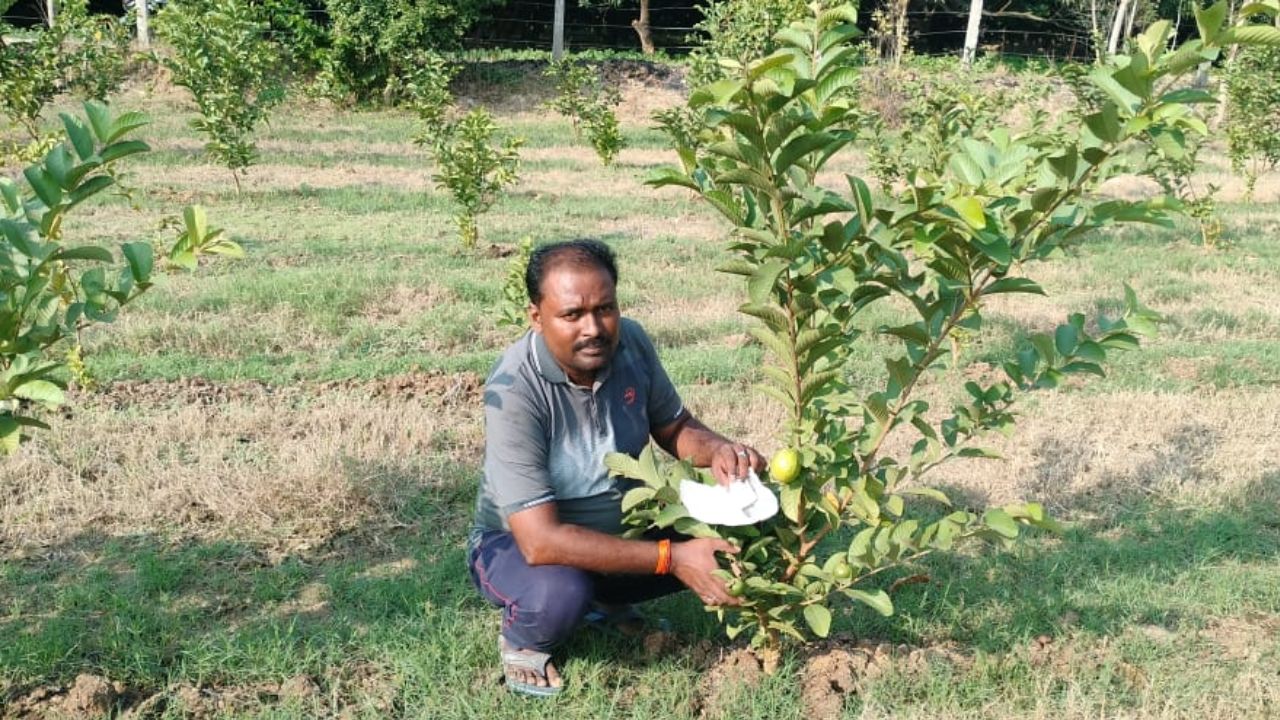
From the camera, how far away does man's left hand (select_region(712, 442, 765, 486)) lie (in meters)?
2.88

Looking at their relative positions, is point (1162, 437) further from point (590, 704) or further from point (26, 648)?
point (26, 648)

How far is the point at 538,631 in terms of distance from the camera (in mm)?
2969

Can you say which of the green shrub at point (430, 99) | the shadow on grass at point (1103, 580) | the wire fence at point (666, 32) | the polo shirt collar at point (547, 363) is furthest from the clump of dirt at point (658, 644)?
the wire fence at point (666, 32)

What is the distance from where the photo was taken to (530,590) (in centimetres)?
294

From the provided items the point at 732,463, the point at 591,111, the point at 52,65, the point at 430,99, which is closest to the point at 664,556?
the point at 732,463

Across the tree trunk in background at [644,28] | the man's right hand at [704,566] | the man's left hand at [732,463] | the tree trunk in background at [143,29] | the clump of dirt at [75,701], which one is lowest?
the clump of dirt at [75,701]

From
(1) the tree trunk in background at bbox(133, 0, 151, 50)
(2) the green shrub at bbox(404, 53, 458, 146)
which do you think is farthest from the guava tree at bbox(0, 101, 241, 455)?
(1) the tree trunk in background at bbox(133, 0, 151, 50)

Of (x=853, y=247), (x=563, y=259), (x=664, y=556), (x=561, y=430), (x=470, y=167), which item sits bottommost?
(x=664, y=556)

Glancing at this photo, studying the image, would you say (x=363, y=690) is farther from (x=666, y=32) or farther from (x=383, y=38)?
(x=666, y=32)

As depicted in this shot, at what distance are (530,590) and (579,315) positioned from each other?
782 mm

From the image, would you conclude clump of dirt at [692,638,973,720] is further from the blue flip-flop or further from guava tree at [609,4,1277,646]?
the blue flip-flop

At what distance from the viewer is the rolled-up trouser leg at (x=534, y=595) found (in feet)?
9.59

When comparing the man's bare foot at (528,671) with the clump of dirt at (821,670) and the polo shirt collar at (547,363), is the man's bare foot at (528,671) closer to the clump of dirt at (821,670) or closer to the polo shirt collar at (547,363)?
the clump of dirt at (821,670)

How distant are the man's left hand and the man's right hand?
18cm
